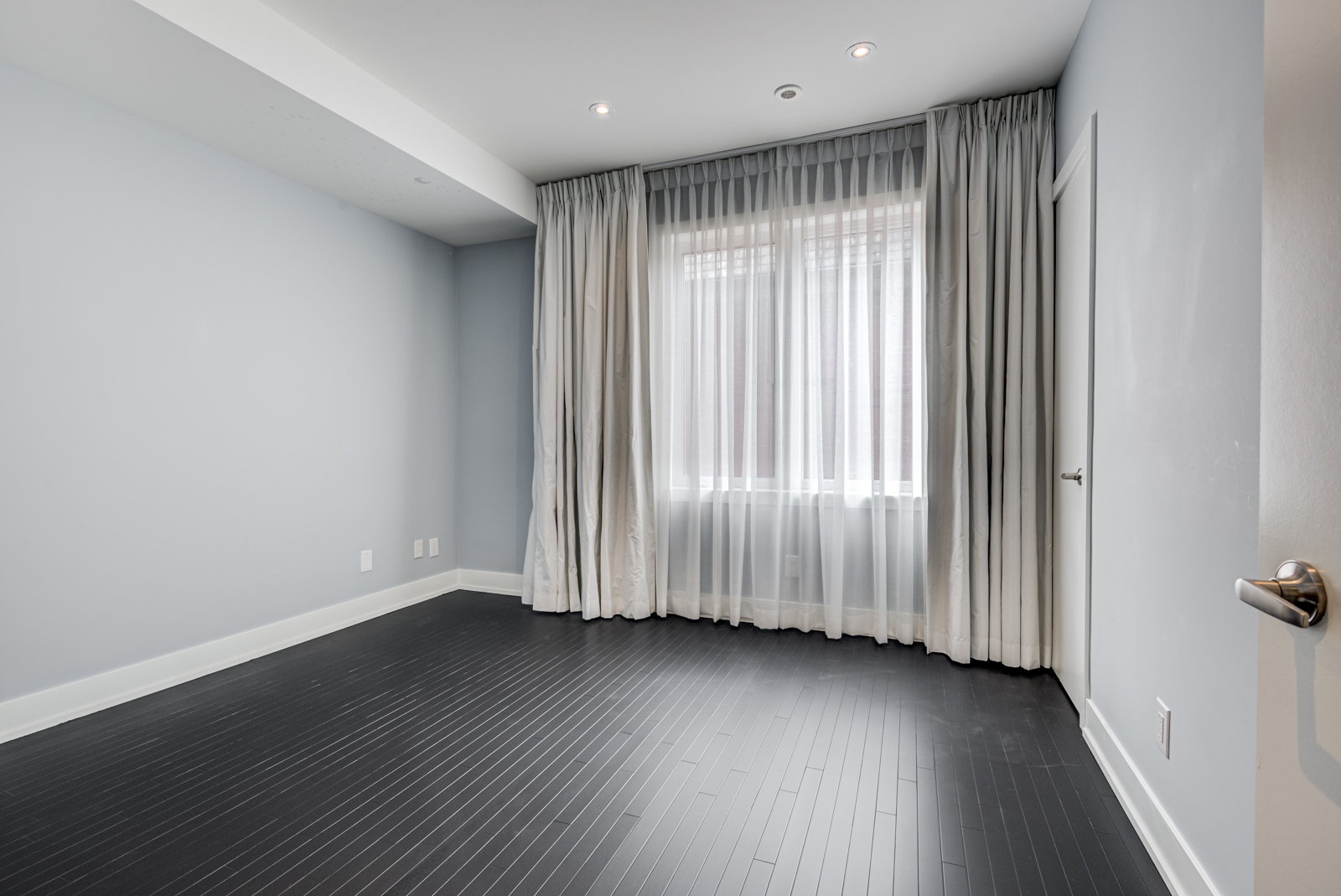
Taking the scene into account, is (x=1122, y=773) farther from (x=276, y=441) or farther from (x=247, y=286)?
(x=247, y=286)

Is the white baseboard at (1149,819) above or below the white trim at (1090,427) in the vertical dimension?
below

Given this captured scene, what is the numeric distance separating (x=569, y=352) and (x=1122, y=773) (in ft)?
10.6

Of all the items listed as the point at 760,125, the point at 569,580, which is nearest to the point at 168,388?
the point at 569,580

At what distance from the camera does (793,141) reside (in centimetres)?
338

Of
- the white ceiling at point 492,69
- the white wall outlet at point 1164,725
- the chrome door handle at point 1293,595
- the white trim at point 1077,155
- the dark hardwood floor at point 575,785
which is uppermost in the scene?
the white ceiling at point 492,69

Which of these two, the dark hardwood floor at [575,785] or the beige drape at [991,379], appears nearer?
the dark hardwood floor at [575,785]

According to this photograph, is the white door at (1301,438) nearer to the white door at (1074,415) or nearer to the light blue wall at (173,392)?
the white door at (1074,415)

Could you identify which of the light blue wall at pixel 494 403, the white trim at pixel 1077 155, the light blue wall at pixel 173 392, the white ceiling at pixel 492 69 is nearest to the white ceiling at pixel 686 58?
the white ceiling at pixel 492 69

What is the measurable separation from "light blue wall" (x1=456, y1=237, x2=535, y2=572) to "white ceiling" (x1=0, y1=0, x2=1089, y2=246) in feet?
2.95

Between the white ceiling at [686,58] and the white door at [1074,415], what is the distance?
61cm

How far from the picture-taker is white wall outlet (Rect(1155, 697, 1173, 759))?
156cm

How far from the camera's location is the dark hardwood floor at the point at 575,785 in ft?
5.08

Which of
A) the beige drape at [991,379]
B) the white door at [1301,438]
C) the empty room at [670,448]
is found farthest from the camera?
the beige drape at [991,379]

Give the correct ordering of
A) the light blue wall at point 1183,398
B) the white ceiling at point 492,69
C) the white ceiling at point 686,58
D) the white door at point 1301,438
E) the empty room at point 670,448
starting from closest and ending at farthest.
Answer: the white door at point 1301,438 → the light blue wall at point 1183,398 → the empty room at point 670,448 → the white ceiling at point 492,69 → the white ceiling at point 686,58
